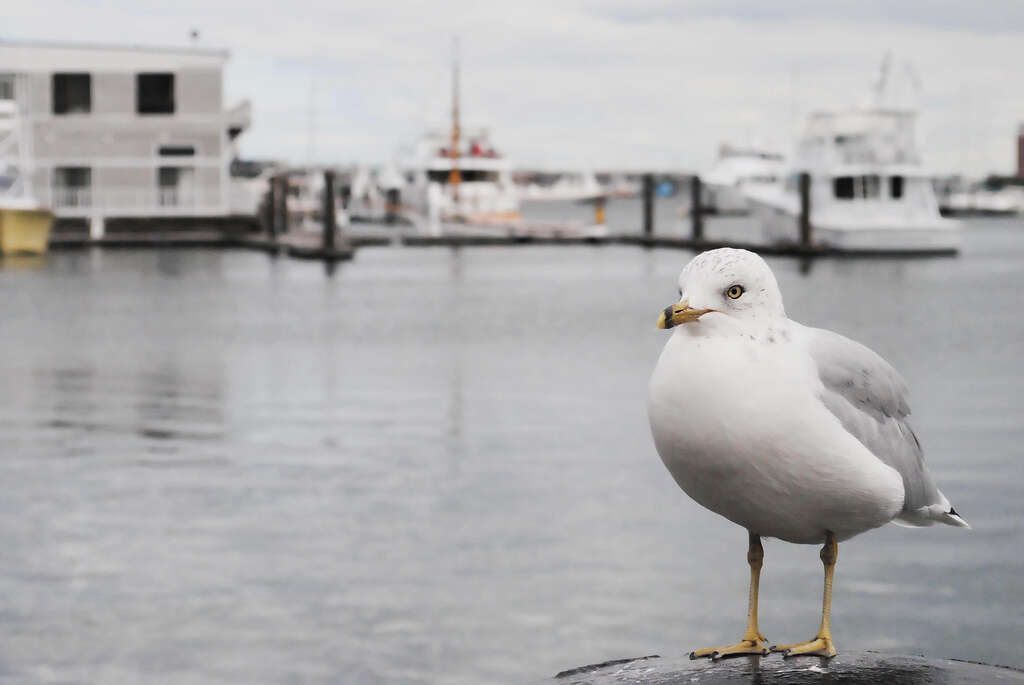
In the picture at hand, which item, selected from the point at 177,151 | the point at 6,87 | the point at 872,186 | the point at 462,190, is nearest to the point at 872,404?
the point at 872,186

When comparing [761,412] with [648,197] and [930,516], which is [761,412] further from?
[648,197]

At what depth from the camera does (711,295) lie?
4.61 meters

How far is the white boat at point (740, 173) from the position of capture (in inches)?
3190

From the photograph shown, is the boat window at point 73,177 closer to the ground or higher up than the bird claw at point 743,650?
higher up

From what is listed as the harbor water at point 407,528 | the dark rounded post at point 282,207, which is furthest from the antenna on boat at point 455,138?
the harbor water at point 407,528

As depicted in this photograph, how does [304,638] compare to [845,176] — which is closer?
[304,638]

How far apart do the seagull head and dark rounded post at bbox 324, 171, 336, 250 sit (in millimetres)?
51163

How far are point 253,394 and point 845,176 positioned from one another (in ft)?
143

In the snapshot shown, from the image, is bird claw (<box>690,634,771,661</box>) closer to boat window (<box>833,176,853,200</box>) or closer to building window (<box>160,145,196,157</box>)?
boat window (<box>833,176,853,200</box>)

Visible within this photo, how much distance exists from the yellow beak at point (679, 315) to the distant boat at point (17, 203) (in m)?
59.3

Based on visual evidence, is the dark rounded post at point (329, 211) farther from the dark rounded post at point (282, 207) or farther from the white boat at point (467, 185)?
the white boat at point (467, 185)

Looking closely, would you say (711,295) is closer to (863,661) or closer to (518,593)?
(863,661)

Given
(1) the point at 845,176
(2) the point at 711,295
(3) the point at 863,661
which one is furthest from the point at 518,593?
(1) the point at 845,176

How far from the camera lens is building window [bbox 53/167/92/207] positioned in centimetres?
6688
